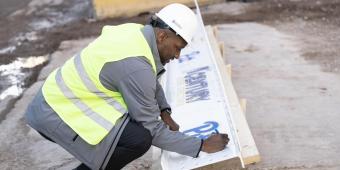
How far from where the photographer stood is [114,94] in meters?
3.46

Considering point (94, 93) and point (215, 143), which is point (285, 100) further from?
point (94, 93)

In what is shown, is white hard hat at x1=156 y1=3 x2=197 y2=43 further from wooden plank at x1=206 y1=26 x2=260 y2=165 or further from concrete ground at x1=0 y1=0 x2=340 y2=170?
concrete ground at x1=0 y1=0 x2=340 y2=170

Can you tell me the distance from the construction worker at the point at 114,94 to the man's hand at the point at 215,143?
0.70 feet

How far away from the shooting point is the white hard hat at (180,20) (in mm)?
3443

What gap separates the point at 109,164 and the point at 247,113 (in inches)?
104

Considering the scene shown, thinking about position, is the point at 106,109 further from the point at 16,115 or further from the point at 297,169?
the point at 16,115

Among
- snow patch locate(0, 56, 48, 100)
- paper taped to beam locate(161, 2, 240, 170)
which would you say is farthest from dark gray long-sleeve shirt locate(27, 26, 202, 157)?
snow patch locate(0, 56, 48, 100)

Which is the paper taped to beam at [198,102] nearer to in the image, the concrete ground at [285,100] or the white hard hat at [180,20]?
the concrete ground at [285,100]

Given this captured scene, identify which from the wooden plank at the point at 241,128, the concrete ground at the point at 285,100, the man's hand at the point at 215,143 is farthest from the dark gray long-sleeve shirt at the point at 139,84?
the concrete ground at the point at 285,100

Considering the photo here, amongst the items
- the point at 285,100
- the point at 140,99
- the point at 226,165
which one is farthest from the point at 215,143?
the point at 285,100

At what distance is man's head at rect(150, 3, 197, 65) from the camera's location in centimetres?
345

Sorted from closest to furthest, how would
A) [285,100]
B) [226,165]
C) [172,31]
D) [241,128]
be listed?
[172,31], [226,165], [241,128], [285,100]

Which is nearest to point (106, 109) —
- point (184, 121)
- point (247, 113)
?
point (184, 121)

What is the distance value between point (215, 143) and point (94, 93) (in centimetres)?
91
